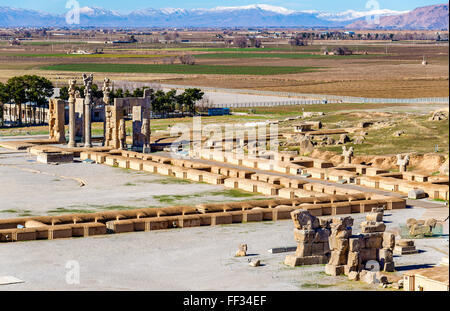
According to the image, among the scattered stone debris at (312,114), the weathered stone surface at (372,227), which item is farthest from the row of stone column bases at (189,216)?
the scattered stone debris at (312,114)

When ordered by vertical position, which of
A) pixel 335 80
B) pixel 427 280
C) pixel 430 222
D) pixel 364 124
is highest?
pixel 427 280

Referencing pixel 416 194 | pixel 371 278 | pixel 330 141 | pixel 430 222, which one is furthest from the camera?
pixel 330 141

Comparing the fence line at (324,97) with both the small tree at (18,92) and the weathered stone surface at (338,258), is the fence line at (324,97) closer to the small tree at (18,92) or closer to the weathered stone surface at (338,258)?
the small tree at (18,92)

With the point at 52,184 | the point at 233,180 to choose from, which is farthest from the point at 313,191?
the point at 52,184

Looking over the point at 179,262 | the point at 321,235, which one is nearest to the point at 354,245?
the point at 321,235

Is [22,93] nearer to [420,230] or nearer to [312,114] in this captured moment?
[312,114]

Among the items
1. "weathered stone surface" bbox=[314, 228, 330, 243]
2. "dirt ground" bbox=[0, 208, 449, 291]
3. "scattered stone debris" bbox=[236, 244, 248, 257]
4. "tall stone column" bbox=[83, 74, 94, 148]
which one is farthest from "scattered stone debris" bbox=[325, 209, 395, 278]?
"tall stone column" bbox=[83, 74, 94, 148]

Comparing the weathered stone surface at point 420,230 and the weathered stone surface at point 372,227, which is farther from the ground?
the weathered stone surface at point 372,227

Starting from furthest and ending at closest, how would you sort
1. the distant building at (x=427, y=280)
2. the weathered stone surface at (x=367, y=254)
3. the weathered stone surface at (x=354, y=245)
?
the weathered stone surface at (x=367, y=254)
the weathered stone surface at (x=354, y=245)
the distant building at (x=427, y=280)

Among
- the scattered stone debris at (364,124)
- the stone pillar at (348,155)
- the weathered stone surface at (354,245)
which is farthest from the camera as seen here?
the scattered stone debris at (364,124)

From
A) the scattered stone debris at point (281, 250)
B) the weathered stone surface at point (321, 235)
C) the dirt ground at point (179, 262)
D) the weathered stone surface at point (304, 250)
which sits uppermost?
the weathered stone surface at point (321, 235)

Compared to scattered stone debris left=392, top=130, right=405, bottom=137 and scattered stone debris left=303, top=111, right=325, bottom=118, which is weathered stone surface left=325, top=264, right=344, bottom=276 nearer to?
scattered stone debris left=392, top=130, right=405, bottom=137

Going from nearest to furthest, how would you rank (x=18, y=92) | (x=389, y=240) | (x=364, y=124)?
(x=389, y=240) → (x=364, y=124) → (x=18, y=92)
